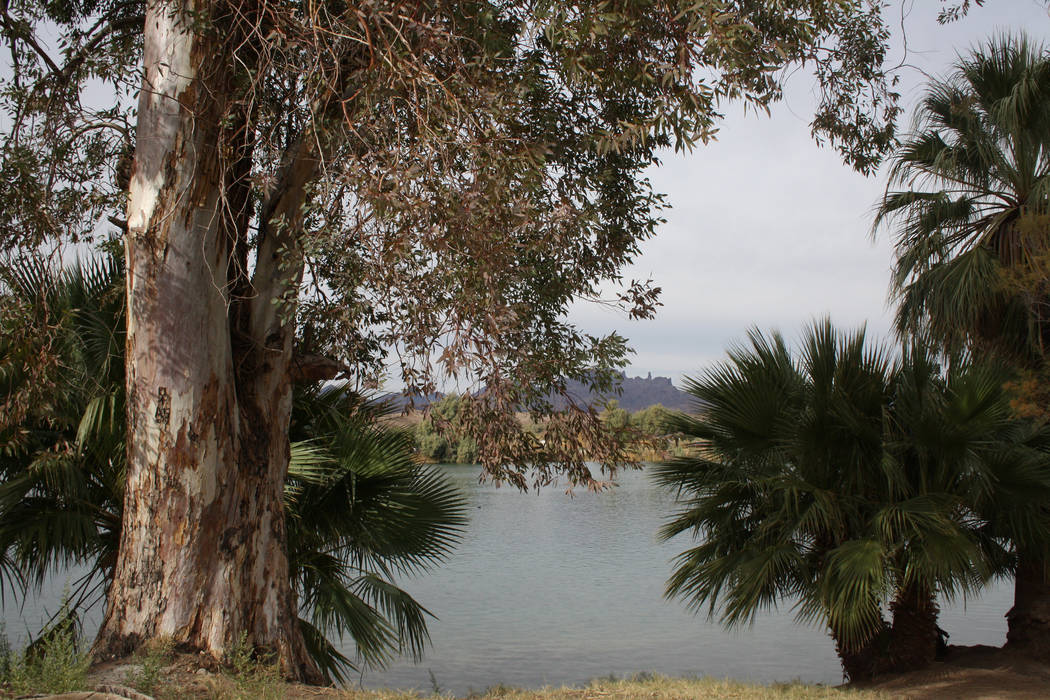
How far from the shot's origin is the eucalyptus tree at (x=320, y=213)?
4.83 metres

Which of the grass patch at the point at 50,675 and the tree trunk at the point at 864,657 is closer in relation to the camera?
the grass patch at the point at 50,675

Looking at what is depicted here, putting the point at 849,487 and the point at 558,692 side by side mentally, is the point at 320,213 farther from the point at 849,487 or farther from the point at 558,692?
the point at 849,487

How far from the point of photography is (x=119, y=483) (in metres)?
6.64

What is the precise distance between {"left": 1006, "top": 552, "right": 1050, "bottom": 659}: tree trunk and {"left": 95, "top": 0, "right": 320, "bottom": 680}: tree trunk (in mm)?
6792

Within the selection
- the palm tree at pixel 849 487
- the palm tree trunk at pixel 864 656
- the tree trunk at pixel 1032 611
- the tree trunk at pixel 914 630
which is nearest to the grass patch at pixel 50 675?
the palm tree at pixel 849 487

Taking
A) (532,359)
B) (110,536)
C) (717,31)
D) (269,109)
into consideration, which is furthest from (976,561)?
(110,536)

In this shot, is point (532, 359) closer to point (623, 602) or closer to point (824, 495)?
point (824, 495)

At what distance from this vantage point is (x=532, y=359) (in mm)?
5547

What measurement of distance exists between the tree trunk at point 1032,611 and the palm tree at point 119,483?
5374 mm

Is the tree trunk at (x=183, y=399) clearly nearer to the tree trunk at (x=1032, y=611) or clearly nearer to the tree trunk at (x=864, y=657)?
the tree trunk at (x=864, y=657)

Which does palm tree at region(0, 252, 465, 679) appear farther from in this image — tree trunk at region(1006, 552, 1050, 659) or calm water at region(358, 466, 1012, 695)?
tree trunk at region(1006, 552, 1050, 659)

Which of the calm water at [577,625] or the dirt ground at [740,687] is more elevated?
the dirt ground at [740,687]

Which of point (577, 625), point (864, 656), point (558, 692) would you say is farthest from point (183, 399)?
point (577, 625)

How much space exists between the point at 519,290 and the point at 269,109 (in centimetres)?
209
